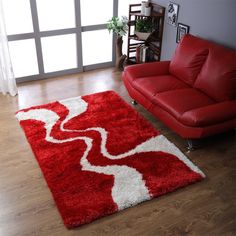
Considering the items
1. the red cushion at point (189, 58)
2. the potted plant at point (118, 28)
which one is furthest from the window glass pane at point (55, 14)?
the red cushion at point (189, 58)

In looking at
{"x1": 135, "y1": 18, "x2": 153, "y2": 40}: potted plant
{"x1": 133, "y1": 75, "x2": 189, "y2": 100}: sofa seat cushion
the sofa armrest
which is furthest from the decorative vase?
{"x1": 133, "y1": 75, "x2": 189, "y2": 100}: sofa seat cushion

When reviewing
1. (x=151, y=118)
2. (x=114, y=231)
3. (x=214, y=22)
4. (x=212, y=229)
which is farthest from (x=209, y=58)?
(x=114, y=231)

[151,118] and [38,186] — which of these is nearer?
[38,186]

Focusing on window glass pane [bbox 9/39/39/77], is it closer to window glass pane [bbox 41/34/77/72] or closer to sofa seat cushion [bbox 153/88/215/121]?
window glass pane [bbox 41/34/77/72]

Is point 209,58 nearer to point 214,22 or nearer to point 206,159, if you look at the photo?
point 214,22

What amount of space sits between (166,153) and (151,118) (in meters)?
0.68

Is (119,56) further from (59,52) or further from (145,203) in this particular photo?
(145,203)

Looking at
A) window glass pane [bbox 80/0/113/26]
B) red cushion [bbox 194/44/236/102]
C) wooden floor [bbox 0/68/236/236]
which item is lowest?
wooden floor [bbox 0/68/236/236]

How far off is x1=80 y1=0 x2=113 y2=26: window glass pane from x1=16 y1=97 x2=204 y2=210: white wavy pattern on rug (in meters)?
1.30

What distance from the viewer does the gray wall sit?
3.11 m

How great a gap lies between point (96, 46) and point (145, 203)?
2.88 m

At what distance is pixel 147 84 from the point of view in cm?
325

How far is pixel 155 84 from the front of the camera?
10.7ft

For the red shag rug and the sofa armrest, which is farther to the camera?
the sofa armrest
